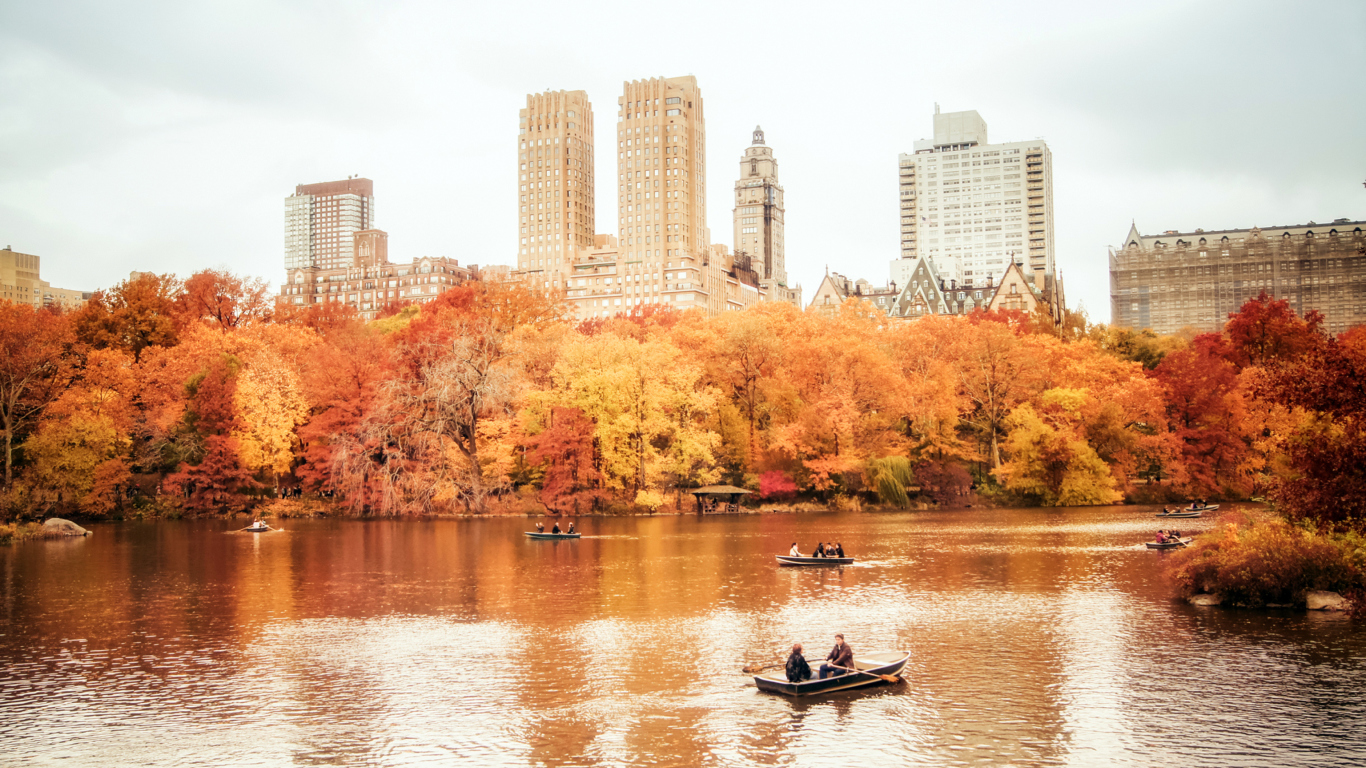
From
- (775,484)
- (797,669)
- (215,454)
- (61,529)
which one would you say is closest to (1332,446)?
(797,669)

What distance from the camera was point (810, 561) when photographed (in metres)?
40.1

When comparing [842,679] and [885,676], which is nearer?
[842,679]

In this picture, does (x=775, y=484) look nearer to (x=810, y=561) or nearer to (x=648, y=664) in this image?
(x=810, y=561)

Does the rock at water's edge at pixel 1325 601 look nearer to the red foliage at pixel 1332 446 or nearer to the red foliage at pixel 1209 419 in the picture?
the red foliage at pixel 1332 446

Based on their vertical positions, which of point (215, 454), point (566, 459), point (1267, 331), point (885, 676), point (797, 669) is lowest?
point (885, 676)

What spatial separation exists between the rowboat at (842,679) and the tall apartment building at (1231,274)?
128m

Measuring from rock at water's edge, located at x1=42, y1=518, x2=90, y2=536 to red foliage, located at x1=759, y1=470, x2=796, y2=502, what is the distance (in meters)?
42.4

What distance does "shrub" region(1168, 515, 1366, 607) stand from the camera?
92.3 feet

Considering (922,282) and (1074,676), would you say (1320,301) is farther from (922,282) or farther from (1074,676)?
(1074,676)

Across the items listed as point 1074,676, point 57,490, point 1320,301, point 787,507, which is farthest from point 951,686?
point 1320,301

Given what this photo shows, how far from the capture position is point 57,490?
212ft

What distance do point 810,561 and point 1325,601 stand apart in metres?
17.7

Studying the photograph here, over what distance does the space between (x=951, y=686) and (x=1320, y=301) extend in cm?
14161

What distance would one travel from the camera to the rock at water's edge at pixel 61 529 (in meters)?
58.5
